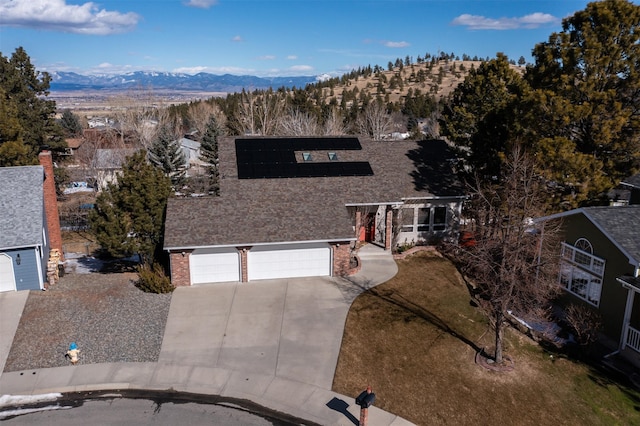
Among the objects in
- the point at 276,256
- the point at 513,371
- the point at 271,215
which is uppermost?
the point at 271,215

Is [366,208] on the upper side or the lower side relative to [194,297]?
upper

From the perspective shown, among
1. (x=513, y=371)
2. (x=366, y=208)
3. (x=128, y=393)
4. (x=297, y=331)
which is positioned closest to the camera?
(x=128, y=393)

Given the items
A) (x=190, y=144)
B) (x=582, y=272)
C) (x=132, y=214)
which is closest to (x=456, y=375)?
(x=582, y=272)

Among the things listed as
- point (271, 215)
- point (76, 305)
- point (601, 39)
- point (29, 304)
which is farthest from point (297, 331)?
point (601, 39)

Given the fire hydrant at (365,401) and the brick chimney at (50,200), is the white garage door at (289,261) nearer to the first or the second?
the fire hydrant at (365,401)

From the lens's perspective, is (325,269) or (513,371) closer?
(513,371)

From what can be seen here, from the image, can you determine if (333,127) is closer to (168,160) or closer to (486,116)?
(168,160)

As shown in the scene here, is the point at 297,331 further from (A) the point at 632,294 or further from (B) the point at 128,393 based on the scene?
(A) the point at 632,294

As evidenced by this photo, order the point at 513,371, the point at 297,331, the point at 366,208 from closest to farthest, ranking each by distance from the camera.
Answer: the point at 513,371
the point at 297,331
the point at 366,208
